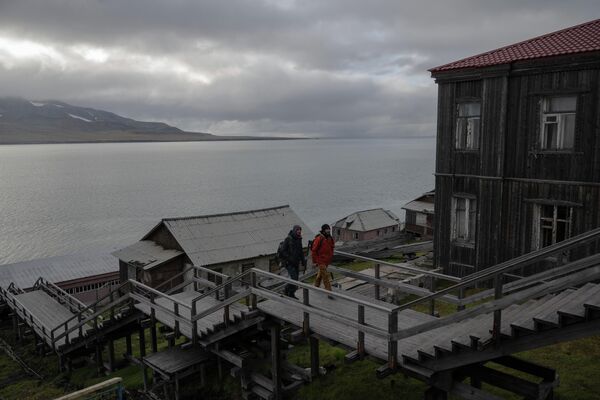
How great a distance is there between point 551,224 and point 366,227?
124ft

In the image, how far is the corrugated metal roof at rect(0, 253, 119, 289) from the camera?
36.2 metres

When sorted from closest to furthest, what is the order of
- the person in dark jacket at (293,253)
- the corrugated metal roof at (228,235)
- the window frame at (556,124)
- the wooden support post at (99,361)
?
the person in dark jacket at (293,253)
the window frame at (556,124)
the wooden support post at (99,361)
the corrugated metal roof at (228,235)

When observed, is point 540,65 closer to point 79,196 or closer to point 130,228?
point 130,228

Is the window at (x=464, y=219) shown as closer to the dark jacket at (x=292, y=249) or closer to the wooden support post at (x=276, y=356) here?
the dark jacket at (x=292, y=249)

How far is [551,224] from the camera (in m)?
17.4

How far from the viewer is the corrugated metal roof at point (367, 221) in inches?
2180

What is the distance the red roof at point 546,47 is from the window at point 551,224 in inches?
205

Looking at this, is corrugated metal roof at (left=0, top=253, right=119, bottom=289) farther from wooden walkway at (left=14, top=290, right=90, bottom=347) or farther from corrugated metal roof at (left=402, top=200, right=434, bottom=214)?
corrugated metal roof at (left=402, top=200, right=434, bottom=214)

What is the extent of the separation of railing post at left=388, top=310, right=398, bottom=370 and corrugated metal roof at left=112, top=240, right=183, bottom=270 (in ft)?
73.0

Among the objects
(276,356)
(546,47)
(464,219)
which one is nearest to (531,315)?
(276,356)

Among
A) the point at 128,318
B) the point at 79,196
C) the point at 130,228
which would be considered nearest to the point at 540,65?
the point at 128,318

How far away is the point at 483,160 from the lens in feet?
62.0

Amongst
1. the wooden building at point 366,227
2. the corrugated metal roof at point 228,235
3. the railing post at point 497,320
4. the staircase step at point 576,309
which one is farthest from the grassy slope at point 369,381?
the wooden building at point 366,227

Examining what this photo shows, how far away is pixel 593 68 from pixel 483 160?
4.68 metres
